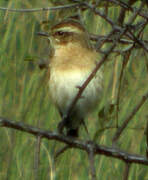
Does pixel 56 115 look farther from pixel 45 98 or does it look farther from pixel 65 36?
pixel 65 36

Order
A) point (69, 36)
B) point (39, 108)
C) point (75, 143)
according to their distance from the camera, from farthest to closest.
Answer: point (69, 36), point (39, 108), point (75, 143)

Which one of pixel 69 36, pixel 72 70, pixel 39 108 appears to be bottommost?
pixel 39 108

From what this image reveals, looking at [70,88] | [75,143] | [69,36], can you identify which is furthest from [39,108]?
[75,143]

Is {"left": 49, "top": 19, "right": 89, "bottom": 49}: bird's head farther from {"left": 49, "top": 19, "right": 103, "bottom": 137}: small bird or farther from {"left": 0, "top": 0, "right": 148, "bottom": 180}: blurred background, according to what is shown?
Result: {"left": 0, "top": 0, "right": 148, "bottom": 180}: blurred background

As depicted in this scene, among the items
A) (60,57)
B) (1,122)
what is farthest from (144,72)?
(1,122)

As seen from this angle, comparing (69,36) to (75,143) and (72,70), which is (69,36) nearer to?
(72,70)

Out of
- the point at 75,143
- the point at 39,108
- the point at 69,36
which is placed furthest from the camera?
the point at 69,36

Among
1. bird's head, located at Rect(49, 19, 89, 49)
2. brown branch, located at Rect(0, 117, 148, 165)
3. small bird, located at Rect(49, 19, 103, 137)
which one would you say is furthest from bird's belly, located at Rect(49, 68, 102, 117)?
brown branch, located at Rect(0, 117, 148, 165)
